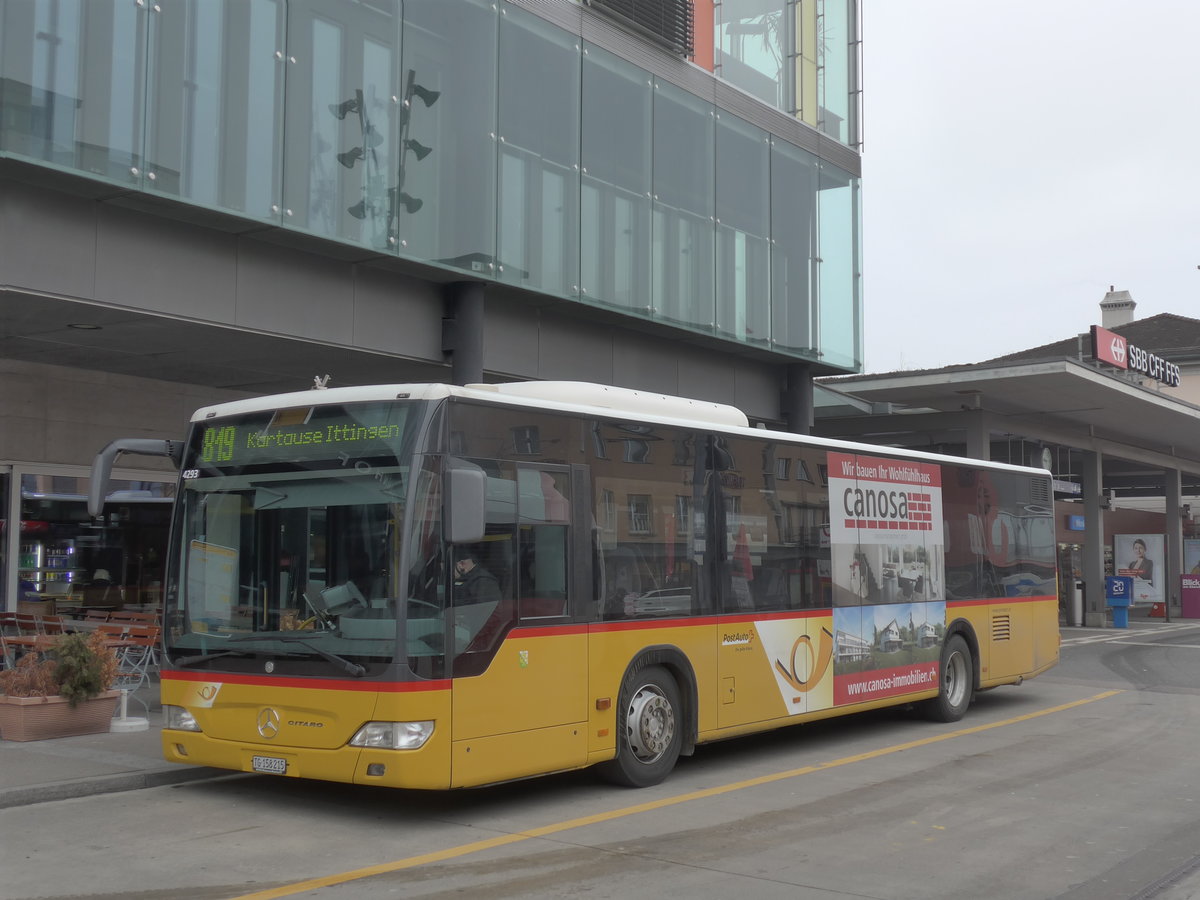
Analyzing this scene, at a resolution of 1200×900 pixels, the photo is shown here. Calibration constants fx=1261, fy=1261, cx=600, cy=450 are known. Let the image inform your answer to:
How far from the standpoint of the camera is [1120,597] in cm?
3456

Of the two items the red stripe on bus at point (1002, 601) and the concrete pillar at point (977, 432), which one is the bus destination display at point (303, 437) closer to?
the red stripe on bus at point (1002, 601)

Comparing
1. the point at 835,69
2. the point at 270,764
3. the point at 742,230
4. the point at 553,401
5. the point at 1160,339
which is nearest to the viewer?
the point at 270,764

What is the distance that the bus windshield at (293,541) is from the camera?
8156mm

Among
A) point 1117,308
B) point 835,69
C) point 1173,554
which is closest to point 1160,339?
point 1117,308

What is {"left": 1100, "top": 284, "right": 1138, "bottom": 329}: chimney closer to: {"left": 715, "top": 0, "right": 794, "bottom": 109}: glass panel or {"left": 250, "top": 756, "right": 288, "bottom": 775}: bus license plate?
{"left": 715, "top": 0, "right": 794, "bottom": 109}: glass panel

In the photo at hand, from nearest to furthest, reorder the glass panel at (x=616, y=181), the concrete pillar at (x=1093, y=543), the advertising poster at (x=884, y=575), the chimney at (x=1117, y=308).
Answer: the advertising poster at (x=884, y=575)
the glass panel at (x=616, y=181)
the concrete pillar at (x=1093, y=543)
the chimney at (x=1117, y=308)

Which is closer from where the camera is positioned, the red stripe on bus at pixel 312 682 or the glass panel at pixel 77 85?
the red stripe on bus at pixel 312 682

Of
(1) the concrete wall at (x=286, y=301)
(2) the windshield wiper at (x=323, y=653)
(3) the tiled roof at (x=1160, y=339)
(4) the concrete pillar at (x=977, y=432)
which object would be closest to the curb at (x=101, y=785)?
(2) the windshield wiper at (x=323, y=653)

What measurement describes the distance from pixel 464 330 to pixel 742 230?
6504mm

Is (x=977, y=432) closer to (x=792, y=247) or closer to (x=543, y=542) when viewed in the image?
(x=792, y=247)

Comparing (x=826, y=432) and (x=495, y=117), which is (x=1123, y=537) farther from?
(x=495, y=117)

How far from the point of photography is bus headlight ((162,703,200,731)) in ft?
29.3

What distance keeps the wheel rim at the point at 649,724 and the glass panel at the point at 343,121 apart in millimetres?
6816

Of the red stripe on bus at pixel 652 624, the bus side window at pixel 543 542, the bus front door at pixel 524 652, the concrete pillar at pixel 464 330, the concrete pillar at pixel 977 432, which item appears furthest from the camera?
the concrete pillar at pixel 977 432
